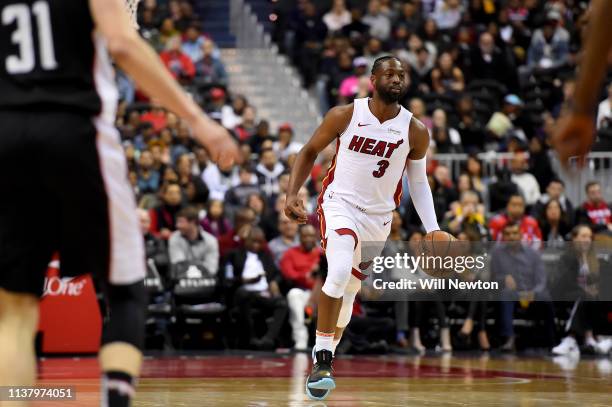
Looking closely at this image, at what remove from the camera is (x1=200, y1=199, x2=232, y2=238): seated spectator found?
1670 centimetres

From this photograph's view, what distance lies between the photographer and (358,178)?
9953mm

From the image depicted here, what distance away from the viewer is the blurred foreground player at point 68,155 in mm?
4570

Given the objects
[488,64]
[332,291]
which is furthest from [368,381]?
[488,64]

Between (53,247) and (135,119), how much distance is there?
15106 millimetres

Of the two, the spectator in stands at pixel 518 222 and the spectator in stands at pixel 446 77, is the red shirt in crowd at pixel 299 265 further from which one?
the spectator in stands at pixel 446 77

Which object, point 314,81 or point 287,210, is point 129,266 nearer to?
point 287,210

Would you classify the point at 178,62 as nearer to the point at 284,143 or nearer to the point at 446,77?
the point at 284,143

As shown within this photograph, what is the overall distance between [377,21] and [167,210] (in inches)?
363

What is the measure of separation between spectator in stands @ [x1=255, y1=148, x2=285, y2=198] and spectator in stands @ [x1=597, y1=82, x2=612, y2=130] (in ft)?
16.6

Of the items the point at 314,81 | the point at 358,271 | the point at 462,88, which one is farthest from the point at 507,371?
the point at 314,81

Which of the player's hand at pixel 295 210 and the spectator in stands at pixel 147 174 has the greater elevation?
the spectator in stands at pixel 147 174

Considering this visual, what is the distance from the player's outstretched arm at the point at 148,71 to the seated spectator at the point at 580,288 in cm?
1162

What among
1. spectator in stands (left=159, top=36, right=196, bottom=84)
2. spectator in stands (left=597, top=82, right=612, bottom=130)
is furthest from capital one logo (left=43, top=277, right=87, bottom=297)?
spectator in stands (left=597, top=82, right=612, bottom=130)

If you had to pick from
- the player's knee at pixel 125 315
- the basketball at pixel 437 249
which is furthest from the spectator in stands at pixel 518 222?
the player's knee at pixel 125 315
